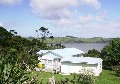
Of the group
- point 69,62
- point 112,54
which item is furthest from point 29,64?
point 112,54

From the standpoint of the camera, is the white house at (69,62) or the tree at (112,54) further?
the tree at (112,54)

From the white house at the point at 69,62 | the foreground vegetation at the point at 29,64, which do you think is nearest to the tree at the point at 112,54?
the foreground vegetation at the point at 29,64

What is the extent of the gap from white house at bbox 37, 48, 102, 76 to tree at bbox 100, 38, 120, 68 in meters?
6.07

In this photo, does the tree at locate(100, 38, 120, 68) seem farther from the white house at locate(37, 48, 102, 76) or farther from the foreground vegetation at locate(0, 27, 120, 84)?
the white house at locate(37, 48, 102, 76)

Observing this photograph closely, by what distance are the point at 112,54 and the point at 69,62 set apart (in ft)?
35.7

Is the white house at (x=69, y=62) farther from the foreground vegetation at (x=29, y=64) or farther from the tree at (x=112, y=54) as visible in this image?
the tree at (x=112, y=54)

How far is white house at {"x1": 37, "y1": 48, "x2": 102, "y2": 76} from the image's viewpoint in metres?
43.6

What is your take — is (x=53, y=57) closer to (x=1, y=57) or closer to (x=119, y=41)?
(x=119, y=41)

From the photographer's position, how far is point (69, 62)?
45.6m

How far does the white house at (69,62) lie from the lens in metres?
43.6

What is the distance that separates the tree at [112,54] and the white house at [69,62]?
607 centimetres

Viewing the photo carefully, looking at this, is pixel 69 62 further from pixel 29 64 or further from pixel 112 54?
pixel 29 64

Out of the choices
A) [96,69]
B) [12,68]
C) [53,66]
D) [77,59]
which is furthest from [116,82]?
[12,68]

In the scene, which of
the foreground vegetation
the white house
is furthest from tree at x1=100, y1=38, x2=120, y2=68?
the white house
